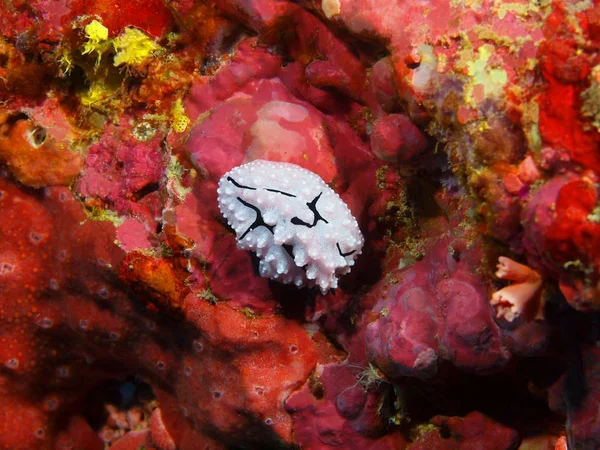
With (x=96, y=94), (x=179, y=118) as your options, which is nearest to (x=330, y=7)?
(x=179, y=118)

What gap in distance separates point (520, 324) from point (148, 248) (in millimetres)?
3118

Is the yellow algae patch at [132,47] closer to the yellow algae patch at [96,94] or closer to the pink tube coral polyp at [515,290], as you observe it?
the yellow algae patch at [96,94]

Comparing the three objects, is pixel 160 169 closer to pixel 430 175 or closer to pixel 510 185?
pixel 430 175

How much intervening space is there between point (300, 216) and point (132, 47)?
224 cm

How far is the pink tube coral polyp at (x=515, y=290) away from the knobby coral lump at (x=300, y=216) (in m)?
0.02

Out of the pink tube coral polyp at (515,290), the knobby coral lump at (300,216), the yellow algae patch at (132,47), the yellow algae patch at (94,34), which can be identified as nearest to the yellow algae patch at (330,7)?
the knobby coral lump at (300,216)

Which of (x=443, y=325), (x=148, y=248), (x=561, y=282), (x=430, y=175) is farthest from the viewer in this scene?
(x=148, y=248)

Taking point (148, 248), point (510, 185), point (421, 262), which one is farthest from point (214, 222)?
point (510, 185)

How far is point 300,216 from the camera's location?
3.65m

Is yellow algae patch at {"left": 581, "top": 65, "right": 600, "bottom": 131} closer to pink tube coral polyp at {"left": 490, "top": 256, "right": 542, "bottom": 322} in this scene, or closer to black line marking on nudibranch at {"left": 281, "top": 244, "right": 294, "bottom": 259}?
pink tube coral polyp at {"left": 490, "top": 256, "right": 542, "bottom": 322}

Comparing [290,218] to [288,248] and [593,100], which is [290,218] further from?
[593,100]

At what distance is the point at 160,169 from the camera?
4363mm

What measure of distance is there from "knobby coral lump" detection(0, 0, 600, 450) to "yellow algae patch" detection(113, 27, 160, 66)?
0.06 ft

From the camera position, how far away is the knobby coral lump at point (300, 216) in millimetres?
2838
